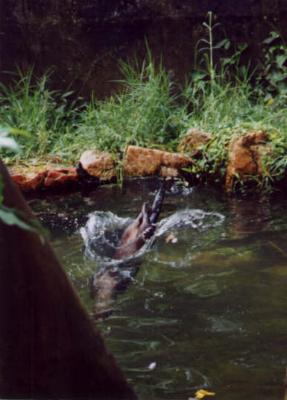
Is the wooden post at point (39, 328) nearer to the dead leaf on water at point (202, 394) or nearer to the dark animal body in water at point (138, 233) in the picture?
the dead leaf on water at point (202, 394)

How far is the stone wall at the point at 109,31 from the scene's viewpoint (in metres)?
7.75

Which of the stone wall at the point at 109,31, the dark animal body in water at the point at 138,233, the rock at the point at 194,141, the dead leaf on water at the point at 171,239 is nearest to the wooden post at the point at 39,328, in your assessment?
A: the dark animal body in water at the point at 138,233

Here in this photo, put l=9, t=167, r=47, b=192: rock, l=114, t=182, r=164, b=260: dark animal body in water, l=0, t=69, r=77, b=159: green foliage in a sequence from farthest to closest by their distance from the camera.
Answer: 1. l=0, t=69, r=77, b=159: green foliage
2. l=9, t=167, r=47, b=192: rock
3. l=114, t=182, r=164, b=260: dark animal body in water

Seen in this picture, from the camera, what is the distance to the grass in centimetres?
647

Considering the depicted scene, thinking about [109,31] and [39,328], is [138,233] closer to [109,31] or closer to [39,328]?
[39,328]

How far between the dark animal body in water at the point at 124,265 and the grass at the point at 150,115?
69.7 inches

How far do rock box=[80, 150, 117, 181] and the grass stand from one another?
178 mm

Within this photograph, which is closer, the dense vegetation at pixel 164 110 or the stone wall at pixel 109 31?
the dense vegetation at pixel 164 110

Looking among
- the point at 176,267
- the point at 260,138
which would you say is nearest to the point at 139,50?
the point at 260,138

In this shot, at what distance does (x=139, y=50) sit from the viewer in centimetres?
785

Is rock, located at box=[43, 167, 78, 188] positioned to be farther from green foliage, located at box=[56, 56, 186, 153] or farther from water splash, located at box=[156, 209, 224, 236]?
water splash, located at box=[156, 209, 224, 236]

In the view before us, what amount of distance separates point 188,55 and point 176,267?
3813 millimetres

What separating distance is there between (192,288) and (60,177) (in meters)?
2.50

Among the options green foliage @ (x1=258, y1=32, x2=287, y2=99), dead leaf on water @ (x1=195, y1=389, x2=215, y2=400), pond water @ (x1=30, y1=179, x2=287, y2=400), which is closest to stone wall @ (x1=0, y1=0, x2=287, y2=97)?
green foliage @ (x1=258, y1=32, x2=287, y2=99)
